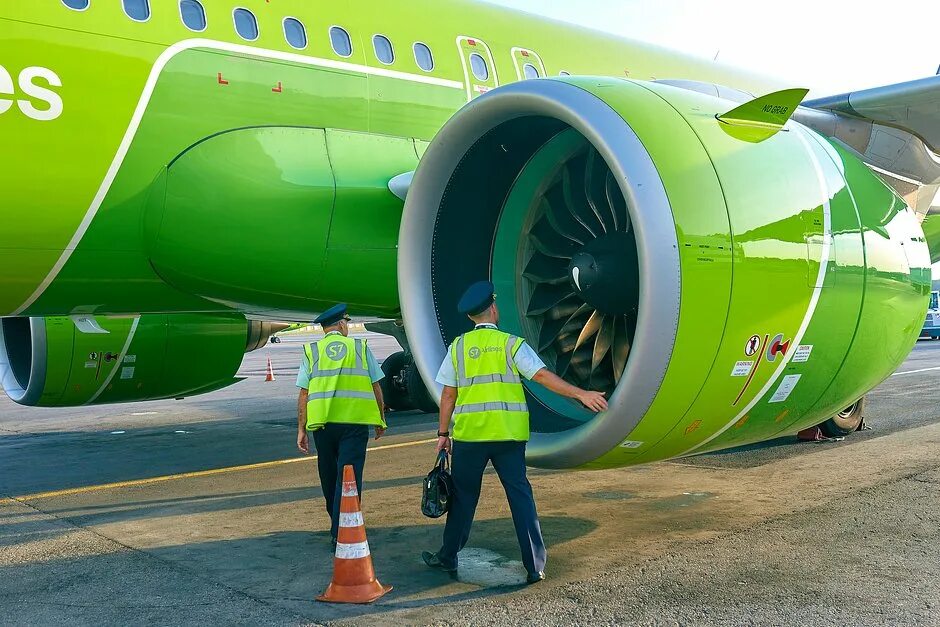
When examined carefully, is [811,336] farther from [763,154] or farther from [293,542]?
[293,542]

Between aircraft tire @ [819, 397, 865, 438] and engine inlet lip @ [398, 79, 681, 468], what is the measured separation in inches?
179

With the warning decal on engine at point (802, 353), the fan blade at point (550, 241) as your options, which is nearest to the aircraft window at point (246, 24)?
the fan blade at point (550, 241)

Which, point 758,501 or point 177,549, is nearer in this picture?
point 177,549

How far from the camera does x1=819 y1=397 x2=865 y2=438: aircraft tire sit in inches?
→ 323

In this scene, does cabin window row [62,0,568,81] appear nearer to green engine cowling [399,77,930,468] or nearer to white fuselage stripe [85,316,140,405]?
green engine cowling [399,77,930,468]

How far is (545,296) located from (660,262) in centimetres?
155

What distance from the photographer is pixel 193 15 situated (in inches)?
225

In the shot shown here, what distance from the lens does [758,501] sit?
5.67 meters

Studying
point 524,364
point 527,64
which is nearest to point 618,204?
point 524,364

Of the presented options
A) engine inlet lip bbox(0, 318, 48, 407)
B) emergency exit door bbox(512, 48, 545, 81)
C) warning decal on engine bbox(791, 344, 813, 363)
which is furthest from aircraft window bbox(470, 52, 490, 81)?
engine inlet lip bbox(0, 318, 48, 407)

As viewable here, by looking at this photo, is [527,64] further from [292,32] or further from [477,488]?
[477,488]

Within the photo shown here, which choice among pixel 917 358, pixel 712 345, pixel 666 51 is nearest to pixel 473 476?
pixel 712 345

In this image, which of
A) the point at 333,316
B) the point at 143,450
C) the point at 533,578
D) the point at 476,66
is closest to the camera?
the point at 533,578

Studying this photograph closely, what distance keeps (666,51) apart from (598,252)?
16.5 feet
